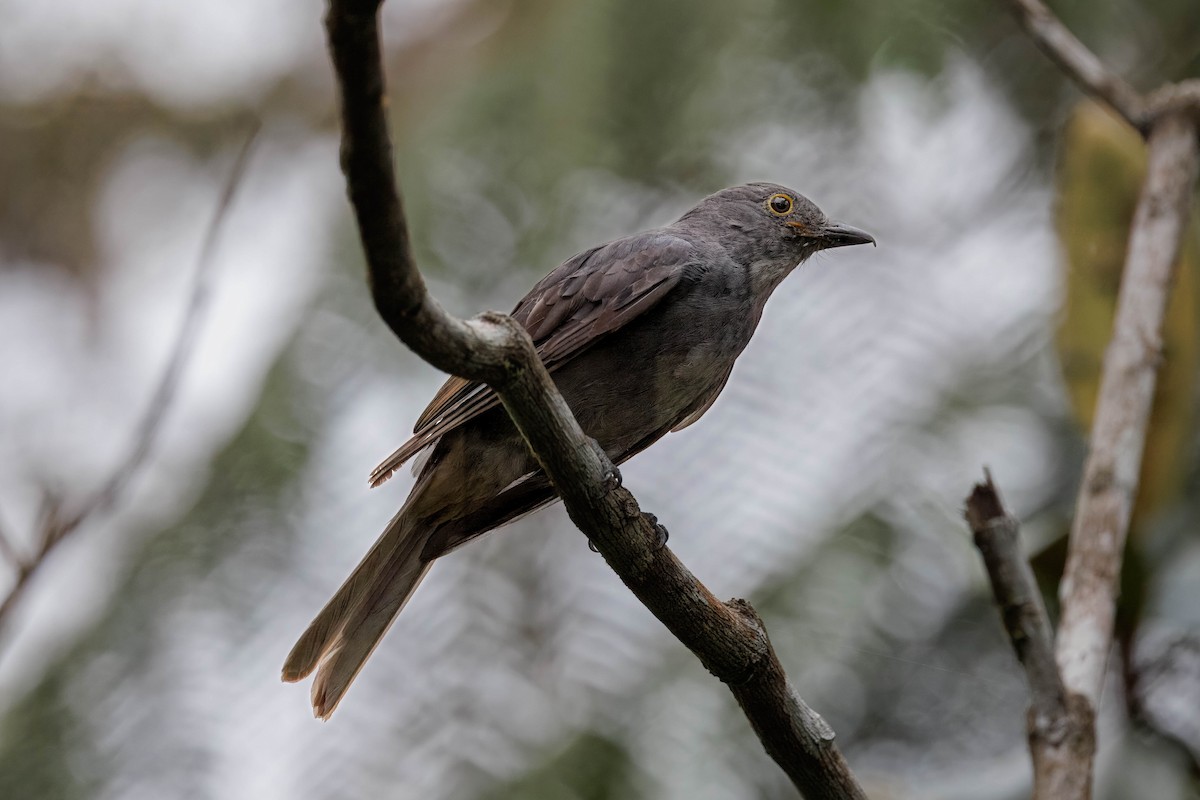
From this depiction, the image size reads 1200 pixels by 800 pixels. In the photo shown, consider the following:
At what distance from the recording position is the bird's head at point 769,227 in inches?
151

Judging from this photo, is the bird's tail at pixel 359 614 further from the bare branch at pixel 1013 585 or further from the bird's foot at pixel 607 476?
the bare branch at pixel 1013 585

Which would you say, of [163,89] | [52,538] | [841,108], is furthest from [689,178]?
[52,538]

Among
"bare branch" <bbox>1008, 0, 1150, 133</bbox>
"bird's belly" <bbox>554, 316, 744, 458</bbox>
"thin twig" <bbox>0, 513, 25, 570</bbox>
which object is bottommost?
"thin twig" <bbox>0, 513, 25, 570</bbox>

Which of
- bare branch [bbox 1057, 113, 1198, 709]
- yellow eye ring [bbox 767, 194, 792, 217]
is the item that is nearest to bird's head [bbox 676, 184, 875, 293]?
yellow eye ring [bbox 767, 194, 792, 217]

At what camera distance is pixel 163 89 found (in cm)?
709

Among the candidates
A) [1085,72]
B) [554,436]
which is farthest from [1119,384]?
[554,436]

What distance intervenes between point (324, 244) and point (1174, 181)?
3.91 meters

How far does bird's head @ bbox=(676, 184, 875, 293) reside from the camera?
12.6 ft

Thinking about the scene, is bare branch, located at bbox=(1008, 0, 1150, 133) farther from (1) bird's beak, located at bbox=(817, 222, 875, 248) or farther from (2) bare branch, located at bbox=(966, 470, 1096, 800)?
(2) bare branch, located at bbox=(966, 470, 1096, 800)

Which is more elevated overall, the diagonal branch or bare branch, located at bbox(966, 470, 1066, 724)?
the diagonal branch

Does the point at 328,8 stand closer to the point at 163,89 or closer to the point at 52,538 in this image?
the point at 52,538

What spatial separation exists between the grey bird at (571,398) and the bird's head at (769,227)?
0.26m

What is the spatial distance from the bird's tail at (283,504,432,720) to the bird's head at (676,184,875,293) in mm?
1277

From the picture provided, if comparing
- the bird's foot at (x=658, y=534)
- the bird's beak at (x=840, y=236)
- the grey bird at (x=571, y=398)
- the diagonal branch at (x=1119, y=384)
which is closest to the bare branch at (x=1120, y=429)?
the diagonal branch at (x=1119, y=384)
